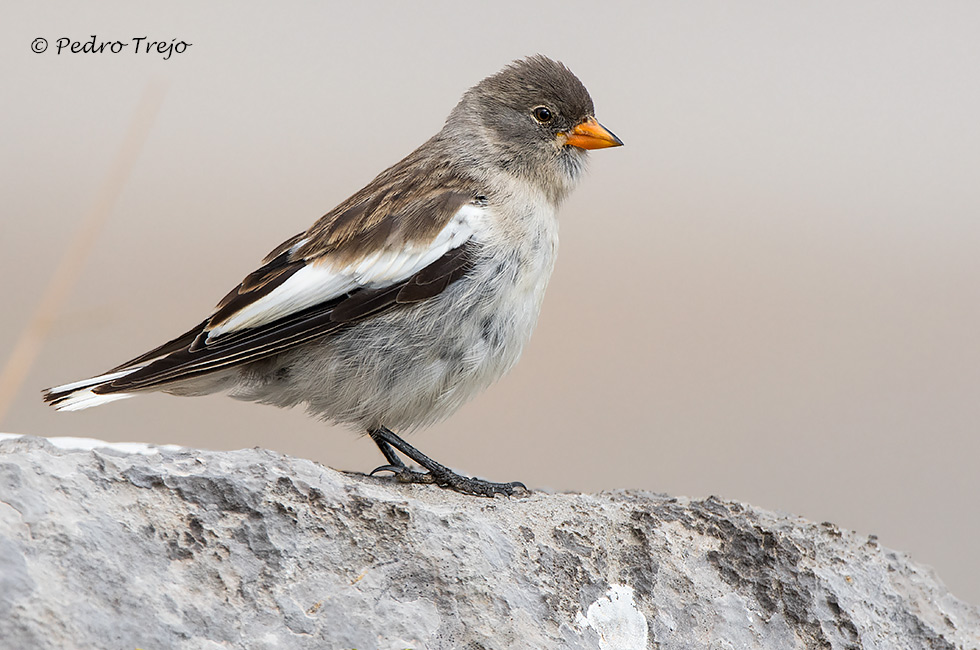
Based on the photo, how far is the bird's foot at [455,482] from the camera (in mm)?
3418

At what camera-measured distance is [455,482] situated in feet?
11.4

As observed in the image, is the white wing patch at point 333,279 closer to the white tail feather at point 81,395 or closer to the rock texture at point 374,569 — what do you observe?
the white tail feather at point 81,395

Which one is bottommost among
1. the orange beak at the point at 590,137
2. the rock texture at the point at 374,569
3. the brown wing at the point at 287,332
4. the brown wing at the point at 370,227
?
the rock texture at the point at 374,569

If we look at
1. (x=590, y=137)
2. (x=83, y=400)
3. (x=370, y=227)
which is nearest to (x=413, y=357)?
(x=370, y=227)

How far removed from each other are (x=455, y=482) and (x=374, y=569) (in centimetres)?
106

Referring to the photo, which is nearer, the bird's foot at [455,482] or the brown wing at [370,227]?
the bird's foot at [455,482]

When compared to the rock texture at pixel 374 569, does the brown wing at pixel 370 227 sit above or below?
above

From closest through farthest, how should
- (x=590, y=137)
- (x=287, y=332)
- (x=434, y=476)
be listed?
(x=287, y=332), (x=434, y=476), (x=590, y=137)

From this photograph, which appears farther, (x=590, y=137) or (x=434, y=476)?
(x=590, y=137)

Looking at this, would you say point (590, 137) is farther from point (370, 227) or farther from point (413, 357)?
point (413, 357)

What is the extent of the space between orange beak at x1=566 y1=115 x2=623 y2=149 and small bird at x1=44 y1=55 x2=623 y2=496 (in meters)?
0.52

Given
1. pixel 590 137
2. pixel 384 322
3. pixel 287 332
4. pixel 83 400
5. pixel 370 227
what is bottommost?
pixel 83 400

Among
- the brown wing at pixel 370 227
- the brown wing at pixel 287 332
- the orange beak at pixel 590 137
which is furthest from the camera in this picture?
the orange beak at pixel 590 137

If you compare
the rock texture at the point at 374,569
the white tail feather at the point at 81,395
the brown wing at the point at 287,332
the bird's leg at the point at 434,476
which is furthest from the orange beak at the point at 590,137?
the white tail feather at the point at 81,395
